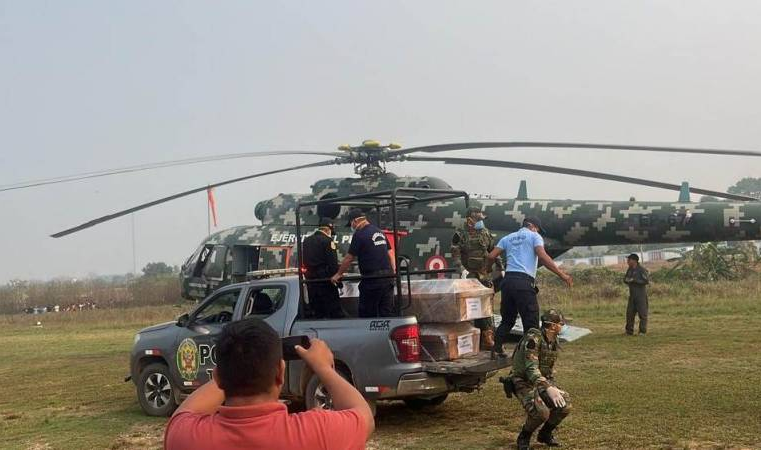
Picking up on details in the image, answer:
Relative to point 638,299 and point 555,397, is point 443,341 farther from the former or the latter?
point 638,299

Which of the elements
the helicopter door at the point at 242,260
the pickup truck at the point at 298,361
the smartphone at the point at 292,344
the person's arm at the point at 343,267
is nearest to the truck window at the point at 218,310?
the pickup truck at the point at 298,361

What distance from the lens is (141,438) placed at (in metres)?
7.63

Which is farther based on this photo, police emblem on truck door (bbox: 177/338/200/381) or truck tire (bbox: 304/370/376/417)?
police emblem on truck door (bbox: 177/338/200/381)

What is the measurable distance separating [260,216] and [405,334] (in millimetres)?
7743

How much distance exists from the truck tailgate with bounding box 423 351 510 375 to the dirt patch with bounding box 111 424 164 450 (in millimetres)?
2707

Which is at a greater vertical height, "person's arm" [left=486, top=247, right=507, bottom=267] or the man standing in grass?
"person's arm" [left=486, top=247, right=507, bottom=267]

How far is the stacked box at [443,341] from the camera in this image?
7.28 m

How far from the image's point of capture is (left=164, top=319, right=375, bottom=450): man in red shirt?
83.3 inches

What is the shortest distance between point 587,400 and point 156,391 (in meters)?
4.90

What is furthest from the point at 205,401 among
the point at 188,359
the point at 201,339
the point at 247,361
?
the point at 188,359

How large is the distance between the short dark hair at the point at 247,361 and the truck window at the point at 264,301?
588cm

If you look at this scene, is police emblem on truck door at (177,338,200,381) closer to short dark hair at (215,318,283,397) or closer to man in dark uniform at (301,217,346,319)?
man in dark uniform at (301,217,346,319)

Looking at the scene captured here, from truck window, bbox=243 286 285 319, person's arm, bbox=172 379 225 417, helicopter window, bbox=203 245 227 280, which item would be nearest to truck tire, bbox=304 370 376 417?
truck window, bbox=243 286 285 319

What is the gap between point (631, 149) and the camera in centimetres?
1066
